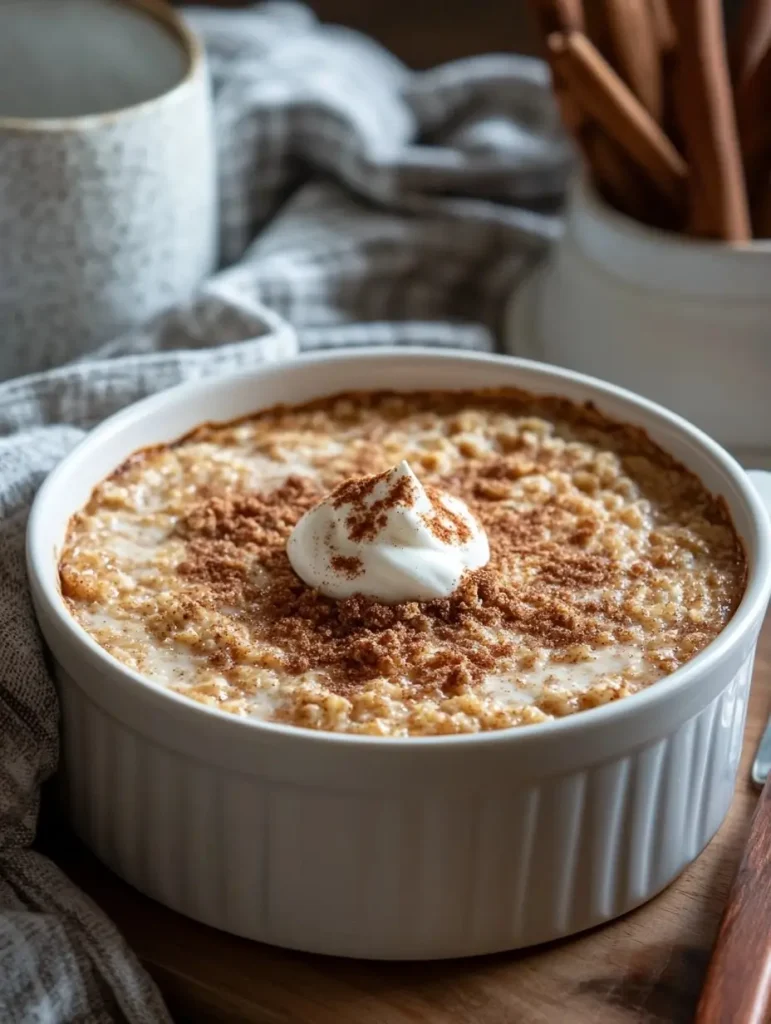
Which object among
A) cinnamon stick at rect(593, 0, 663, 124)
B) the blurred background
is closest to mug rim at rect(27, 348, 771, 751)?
cinnamon stick at rect(593, 0, 663, 124)

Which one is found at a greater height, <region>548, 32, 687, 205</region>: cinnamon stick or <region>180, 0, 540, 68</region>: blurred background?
<region>548, 32, 687, 205</region>: cinnamon stick

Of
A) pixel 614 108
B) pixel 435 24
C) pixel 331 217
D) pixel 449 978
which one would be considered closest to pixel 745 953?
pixel 449 978

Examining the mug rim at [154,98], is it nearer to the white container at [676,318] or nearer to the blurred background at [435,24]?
the white container at [676,318]

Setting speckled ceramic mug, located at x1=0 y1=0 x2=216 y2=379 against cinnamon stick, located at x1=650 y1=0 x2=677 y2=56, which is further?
cinnamon stick, located at x1=650 y1=0 x2=677 y2=56

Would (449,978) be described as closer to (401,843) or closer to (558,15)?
(401,843)

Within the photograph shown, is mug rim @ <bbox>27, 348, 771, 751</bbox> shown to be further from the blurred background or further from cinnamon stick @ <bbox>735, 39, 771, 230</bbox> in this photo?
the blurred background

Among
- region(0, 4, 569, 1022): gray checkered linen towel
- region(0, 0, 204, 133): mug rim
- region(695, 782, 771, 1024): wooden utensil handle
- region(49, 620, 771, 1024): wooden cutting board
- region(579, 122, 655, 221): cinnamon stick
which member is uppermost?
region(0, 0, 204, 133): mug rim
